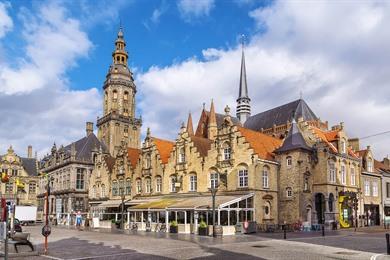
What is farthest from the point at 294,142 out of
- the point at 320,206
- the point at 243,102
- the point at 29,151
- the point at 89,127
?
the point at 29,151

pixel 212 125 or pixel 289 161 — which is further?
pixel 212 125

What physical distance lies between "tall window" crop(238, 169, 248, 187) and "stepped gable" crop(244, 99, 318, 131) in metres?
19.8

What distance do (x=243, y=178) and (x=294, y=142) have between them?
21.7 ft

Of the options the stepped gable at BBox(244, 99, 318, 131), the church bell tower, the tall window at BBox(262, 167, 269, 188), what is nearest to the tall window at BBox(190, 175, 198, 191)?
the tall window at BBox(262, 167, 269, 188)

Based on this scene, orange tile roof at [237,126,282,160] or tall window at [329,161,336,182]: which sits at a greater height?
orange tile roof at [237,126,282,160]

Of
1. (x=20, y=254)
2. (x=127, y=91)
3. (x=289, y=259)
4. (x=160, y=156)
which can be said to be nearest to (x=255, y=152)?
(x=160, y=156)

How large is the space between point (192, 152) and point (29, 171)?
5996 cm

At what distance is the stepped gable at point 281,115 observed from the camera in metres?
58.7

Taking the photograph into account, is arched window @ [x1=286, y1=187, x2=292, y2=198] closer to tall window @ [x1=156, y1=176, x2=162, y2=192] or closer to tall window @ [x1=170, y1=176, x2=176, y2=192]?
tall window @ [x1=170, y1=176, x2=176, y2=192]

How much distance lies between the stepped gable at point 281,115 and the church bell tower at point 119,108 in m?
23.9

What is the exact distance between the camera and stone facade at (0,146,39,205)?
8469 centimetres

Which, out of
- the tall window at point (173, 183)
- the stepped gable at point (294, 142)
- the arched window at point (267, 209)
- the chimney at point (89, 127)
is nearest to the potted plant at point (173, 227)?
the tall window at point (173, 183)

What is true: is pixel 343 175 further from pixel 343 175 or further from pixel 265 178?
pixel 265 178

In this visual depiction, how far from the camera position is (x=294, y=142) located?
41500mm
